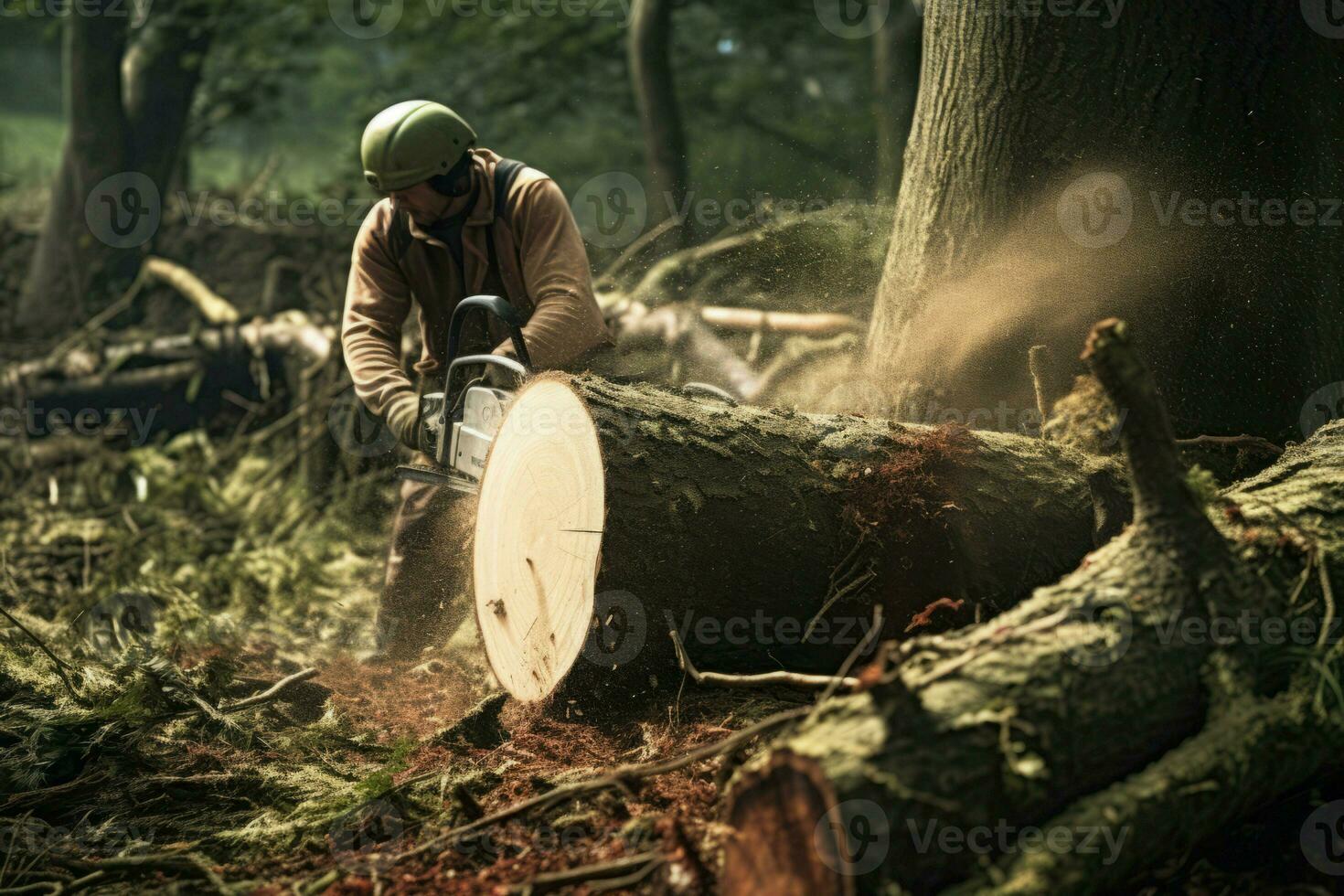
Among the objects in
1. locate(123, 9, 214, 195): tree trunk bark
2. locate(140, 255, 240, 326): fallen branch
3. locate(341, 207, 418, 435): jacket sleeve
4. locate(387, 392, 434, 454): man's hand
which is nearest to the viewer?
locate(387, 392, 434, 454): man's hand

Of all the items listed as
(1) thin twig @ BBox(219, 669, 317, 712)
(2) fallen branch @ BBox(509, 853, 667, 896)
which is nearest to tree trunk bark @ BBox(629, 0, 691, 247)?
(1) thin twig @ BBox(219, 669, 317, 712)

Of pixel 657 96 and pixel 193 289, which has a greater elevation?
pixel 657 96

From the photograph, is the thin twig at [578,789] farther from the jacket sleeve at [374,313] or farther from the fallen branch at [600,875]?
the jacket sleeve at [374,313]

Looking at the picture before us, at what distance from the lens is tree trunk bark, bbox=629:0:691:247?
877 cm

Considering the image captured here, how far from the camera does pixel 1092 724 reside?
209 cm

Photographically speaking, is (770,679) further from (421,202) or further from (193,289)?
(193,289)

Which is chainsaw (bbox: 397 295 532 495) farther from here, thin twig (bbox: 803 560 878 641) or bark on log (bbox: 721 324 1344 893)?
bark on log (bbox: 721 324 1344 893)

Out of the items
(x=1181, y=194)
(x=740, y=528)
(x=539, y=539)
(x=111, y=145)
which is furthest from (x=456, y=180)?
(x=111, y=145)

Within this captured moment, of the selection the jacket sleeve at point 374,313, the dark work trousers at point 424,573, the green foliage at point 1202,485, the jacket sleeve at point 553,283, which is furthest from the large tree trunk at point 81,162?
the green foliage at point 1202,485

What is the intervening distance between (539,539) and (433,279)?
1.50 m

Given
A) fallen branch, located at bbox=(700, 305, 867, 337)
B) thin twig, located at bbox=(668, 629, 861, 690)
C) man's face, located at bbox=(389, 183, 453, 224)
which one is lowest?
thin twig, located at bbox=(668, 629, 861, 690)

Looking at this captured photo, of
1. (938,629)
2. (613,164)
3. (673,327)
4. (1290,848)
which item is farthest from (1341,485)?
(613,164)

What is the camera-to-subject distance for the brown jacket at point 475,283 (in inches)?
155

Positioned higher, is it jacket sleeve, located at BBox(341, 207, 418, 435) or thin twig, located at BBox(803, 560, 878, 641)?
jacket sleeve, located at BBox(341, 207, 418, 435)
